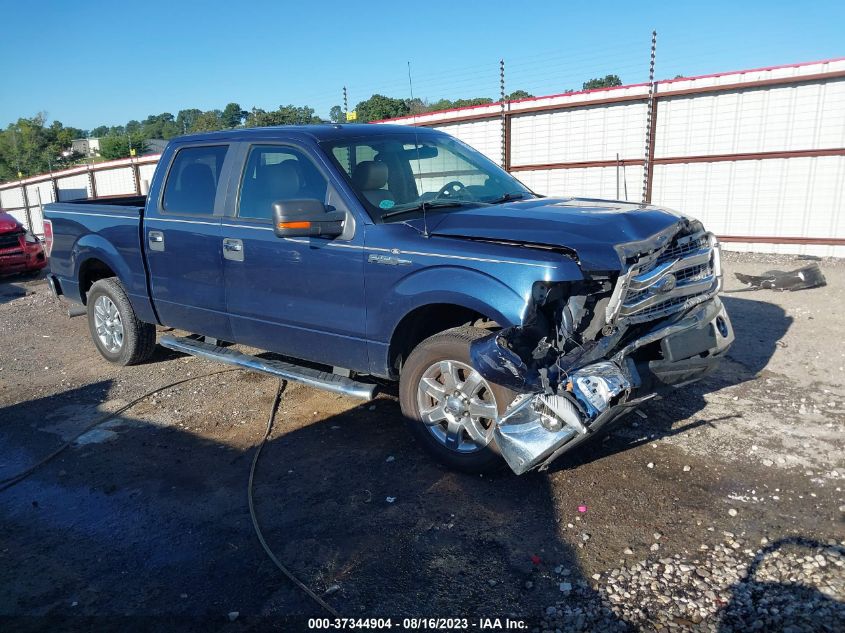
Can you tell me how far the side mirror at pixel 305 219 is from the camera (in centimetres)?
411

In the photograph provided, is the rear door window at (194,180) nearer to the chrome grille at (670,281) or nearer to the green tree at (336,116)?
the green tree at (336,116)

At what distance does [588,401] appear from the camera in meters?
3.44

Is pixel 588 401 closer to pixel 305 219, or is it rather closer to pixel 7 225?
pixel 305 219

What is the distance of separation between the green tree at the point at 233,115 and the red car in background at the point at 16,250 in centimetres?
4246

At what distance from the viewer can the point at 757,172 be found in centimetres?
1155

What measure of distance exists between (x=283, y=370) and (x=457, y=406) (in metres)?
1.52

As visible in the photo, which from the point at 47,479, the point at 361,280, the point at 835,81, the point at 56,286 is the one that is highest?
the point at 835,81

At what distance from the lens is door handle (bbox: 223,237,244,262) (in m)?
4.91

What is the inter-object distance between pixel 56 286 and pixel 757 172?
10.8 m

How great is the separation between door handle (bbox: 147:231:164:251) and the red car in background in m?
8.56

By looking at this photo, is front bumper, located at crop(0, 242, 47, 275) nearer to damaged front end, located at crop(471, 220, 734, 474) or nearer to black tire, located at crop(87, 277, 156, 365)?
black tire, located at crop(87, 277, 156, 365)

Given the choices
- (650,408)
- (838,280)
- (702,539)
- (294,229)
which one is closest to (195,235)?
(294,229)

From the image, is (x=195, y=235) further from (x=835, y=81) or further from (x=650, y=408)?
(x=835, y=81)

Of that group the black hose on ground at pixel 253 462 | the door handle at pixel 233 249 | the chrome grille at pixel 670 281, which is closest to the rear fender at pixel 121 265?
the black hose on ground at pixel 253 462
